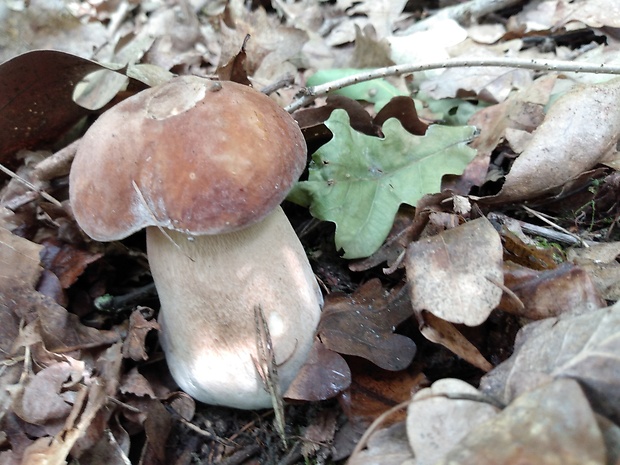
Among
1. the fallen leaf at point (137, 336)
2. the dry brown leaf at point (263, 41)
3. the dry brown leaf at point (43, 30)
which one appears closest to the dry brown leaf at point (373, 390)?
the fallen leaf at point (137, 336)

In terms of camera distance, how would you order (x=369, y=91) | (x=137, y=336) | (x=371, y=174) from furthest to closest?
(x=369, y=91) → (x=371, y=174) → (x=137, y=336)

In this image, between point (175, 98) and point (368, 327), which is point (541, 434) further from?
point (175, 98)

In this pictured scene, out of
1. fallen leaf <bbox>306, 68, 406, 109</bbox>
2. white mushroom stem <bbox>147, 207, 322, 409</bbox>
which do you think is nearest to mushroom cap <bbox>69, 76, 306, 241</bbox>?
white mushroom stem <bbox>147, 207, 322, 409</bbox>

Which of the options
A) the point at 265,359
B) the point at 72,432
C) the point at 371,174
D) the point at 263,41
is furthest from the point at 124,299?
the point at 263,41

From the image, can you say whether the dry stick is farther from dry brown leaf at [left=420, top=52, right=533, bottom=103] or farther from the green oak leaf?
dry brown leaf at [left=420, top=52, right=533, bottom=103]

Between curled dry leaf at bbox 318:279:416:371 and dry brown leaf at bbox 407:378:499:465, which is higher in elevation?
dry brown leaf at bbox 407:378:499:465

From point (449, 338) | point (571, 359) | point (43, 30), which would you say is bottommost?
point (449, 338)

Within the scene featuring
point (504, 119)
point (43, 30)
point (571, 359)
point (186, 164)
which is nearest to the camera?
point (571, 359)

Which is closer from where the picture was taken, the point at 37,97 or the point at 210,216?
the point at 210,216
